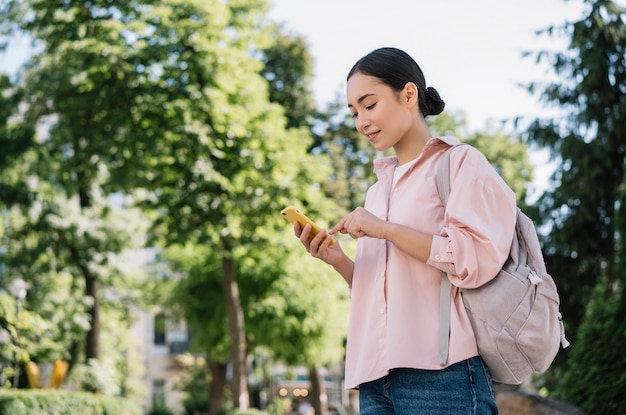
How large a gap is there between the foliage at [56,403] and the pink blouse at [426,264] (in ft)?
43.3

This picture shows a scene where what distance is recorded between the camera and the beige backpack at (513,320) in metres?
2.23

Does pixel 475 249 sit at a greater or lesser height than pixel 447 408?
greater

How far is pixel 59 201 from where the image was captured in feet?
69.7

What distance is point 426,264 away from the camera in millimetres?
2381

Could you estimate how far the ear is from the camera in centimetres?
254

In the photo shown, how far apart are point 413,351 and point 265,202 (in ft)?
49.5

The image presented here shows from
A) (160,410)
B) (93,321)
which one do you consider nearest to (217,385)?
(93,321)

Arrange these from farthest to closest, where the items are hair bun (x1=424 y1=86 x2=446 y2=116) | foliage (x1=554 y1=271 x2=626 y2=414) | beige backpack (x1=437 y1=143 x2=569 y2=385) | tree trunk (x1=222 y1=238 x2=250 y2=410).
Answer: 1. tree trunk (x1=222 y1=238 x2=250 y2=410)
2. foliage (x1=554 y1=271 x2=626 y2=414)
3. hair bun (x1=424 y1=86 x2=446 y2=116)
4. beige backpack (x1=437 y1=143 x2=569 y2=385)

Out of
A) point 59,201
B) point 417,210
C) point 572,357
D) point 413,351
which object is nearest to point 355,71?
point 417,210

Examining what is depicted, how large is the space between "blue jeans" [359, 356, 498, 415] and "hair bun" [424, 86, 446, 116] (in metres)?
0.79

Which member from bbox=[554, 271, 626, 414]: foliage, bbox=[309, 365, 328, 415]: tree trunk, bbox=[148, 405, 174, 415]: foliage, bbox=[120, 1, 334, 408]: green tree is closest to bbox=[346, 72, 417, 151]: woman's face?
bbox=[554, 271, 626, 414]: foliage

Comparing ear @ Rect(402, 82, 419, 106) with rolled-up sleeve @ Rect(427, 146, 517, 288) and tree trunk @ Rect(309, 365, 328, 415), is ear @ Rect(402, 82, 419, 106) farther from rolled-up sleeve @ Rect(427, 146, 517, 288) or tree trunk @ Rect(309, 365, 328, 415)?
tree trunk @ Rect(309, 365, 328, 415)

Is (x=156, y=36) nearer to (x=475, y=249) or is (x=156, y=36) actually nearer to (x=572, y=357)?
(x=572, y=357)

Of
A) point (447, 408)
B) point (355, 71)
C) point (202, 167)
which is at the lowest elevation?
point (447, 408)
